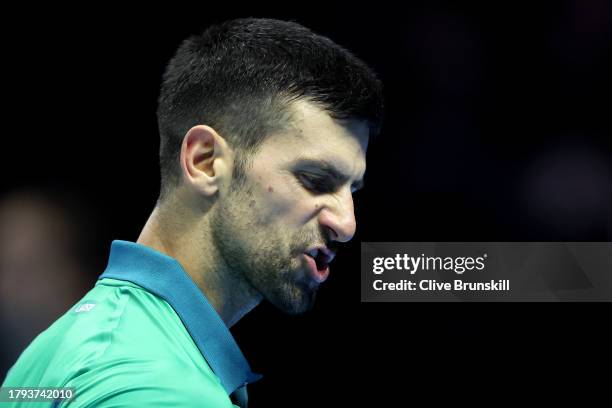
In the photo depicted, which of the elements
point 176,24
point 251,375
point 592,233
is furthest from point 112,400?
point 592,233

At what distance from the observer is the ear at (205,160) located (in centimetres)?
89

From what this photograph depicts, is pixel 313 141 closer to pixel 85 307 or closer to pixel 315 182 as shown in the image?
pixel 315 182

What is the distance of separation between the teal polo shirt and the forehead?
0.18 m

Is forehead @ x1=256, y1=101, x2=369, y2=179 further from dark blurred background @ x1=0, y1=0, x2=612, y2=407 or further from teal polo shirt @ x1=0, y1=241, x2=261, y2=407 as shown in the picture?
dark blurred background @ x1=0, y1=0, x2=612, y2=407

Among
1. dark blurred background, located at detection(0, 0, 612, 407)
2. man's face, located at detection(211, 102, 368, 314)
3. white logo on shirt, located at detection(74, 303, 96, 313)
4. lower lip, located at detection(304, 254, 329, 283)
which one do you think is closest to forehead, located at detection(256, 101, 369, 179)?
man's face, located at detection(211, 102, 368, 314)

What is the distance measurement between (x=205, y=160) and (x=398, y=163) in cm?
109

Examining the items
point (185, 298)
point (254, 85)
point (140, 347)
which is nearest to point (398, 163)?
point (254, 85)

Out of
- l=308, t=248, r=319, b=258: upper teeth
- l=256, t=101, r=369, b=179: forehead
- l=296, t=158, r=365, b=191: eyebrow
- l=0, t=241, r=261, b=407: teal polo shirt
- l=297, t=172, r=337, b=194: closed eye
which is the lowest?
l=0, t=241, r=261, b=407: teal polo shirt

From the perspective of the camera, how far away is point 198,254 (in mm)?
889

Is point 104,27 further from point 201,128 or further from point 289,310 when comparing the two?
point 289,310

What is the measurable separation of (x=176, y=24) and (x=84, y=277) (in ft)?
2.17

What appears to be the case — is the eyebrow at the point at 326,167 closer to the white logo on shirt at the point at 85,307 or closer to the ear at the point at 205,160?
the ear at the point at 205,160

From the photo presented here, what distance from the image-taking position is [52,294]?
1790 millimetres

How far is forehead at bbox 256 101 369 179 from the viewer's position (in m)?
0.88
